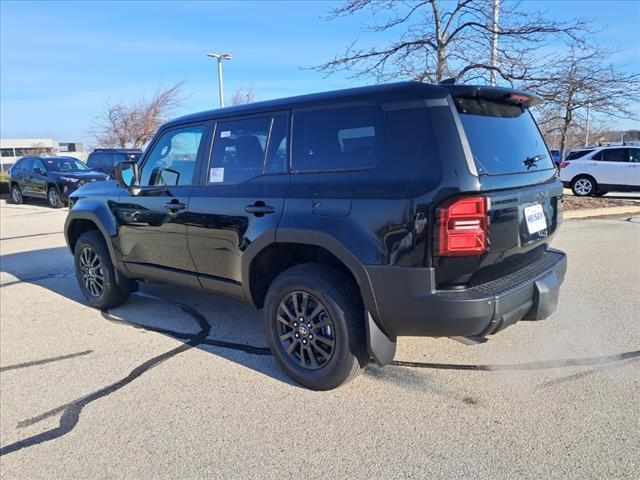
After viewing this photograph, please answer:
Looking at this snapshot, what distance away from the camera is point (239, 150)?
3.81 meters

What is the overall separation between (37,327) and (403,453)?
12.7ft

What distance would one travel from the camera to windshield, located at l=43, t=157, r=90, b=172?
1674 cm

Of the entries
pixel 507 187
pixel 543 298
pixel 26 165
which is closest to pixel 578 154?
pixel 543 298

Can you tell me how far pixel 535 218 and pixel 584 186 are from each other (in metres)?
14.4

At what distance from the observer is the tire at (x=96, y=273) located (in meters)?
5.07

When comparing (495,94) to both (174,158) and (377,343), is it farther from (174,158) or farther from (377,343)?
(174,158)

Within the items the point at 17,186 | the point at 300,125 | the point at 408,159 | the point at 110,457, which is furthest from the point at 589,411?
the point at 17,186

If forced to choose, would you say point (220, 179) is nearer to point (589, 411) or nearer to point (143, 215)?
point (143, 215)

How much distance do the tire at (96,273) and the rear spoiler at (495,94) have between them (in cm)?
380

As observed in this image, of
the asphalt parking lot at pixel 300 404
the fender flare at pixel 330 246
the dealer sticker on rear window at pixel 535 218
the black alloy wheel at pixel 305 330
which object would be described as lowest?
the asphalt parking lot at pixel 300 404

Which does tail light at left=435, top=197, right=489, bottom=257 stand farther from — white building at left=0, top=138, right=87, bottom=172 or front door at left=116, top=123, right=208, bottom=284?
white building at left=0, top=138, right=87, bottom=172

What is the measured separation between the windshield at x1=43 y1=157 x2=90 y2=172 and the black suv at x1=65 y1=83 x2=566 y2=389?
48.1 ft

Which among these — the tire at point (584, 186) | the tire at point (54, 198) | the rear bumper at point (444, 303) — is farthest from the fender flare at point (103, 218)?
the tire at point (584, 186)

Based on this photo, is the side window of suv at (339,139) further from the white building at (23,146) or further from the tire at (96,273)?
the white building at (23,146)
